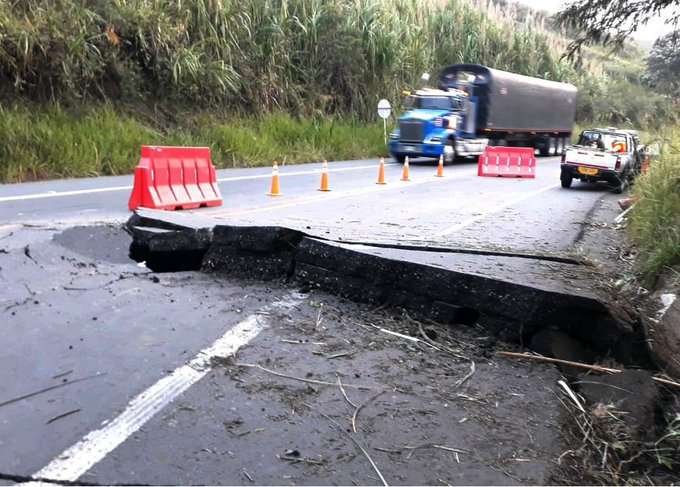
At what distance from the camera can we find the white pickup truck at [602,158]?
17.4 meters

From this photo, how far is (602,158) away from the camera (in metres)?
17.5

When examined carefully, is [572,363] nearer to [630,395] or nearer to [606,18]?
[630,395]

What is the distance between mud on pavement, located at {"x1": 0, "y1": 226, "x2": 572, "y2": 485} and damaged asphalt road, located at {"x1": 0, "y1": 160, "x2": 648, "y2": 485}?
13 mm

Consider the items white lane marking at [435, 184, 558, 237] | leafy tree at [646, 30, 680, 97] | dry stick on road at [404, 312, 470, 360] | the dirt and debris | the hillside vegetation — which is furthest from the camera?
the hillside vegetation

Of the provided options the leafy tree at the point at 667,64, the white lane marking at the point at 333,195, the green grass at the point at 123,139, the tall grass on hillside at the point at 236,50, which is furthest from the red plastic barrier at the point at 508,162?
the leafy tree at the point at 667,64

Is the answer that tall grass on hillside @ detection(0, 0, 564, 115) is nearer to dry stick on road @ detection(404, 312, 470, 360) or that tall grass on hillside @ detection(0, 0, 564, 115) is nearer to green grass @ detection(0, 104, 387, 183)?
green grass @ detection(0, 104, 387, 183)

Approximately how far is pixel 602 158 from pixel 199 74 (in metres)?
11.8

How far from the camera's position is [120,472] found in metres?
3.03

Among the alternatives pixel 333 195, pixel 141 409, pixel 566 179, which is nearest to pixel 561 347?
pixel 141 409

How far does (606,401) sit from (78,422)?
297 centimetres

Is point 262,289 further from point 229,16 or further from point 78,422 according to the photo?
point 229,16

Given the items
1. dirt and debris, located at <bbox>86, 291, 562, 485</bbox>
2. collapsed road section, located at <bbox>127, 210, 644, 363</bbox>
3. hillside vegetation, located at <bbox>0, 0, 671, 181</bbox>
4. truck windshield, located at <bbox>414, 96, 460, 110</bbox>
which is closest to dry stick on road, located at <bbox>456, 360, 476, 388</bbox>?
dirt and debris, located at <bbox>86, 291, 562, 485</bbox>

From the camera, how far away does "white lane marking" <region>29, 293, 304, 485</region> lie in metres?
3.05

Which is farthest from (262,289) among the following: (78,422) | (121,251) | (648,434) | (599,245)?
(599,245)
